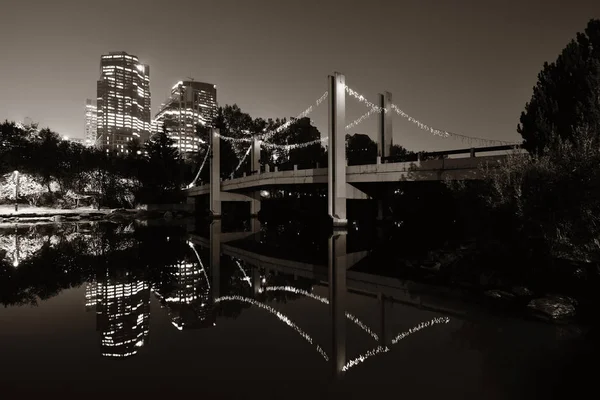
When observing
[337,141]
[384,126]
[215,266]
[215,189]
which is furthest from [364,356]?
[215,189]

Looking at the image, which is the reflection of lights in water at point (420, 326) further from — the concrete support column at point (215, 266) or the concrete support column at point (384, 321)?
the concrete support column at point (215, 266)

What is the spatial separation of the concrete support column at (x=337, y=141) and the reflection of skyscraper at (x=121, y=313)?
620 inches

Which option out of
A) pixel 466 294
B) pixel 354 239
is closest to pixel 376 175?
pixel 354 239

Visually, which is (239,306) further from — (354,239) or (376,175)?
(376,175)

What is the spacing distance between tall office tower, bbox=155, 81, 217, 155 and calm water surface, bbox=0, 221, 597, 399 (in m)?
135

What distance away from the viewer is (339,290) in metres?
9.51

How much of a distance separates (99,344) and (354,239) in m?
15.4

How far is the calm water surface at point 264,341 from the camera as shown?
4.50 metres

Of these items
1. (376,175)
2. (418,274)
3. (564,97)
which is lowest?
(418,274)

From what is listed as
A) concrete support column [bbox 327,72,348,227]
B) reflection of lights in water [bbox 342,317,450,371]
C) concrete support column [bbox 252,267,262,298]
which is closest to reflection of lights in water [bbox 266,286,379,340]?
concrete support column [bbox 252,267,262,298]

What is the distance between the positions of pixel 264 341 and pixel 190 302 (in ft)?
9.19

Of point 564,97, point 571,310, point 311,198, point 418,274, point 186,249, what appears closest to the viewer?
point 571,310

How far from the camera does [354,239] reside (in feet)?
65.8

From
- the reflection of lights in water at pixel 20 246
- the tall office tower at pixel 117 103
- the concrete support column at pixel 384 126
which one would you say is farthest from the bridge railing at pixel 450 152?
the tall office tower at pixel 117 103
